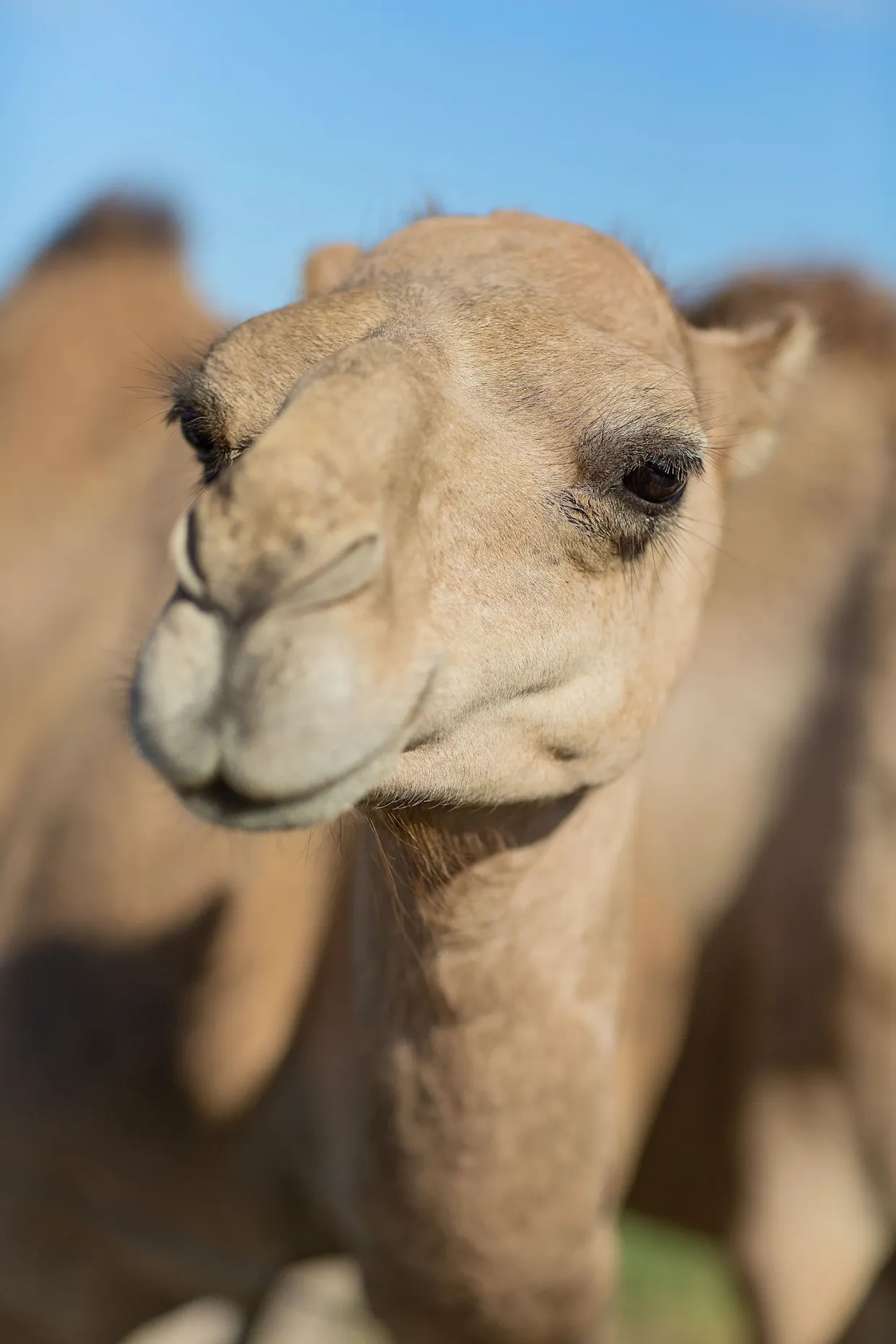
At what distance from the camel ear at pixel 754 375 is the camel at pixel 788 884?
25cm

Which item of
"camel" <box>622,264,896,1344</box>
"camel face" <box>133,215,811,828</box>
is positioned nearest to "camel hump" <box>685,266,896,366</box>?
"camel" <box>622,264,896,1344</box>

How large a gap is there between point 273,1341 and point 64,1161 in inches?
23.9

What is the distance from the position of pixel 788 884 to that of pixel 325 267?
1900 millimetres

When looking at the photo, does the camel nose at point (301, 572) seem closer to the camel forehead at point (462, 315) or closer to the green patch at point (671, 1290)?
the camel forehead at point (462, 315)

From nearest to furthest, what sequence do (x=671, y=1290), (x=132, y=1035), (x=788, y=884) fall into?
(x=132, y=1035) → (x=788, y=884) → (x=671, y=1290)

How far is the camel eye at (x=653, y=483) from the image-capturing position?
200 cm

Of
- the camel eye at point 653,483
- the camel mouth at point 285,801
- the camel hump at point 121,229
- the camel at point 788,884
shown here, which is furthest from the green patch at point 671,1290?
the camel hump at point 121,229

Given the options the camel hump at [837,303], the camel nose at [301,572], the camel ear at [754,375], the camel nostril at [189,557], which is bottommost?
the camel nostril at [189,557]

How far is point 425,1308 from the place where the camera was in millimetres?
2334

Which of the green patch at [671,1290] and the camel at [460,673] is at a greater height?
the camel at [460,673]

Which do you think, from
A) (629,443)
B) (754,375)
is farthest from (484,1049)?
(754,375)

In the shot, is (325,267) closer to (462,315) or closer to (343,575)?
(462,315)

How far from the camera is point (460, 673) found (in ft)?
5.90

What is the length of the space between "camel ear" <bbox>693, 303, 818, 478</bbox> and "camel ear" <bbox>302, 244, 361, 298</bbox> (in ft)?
2.26
